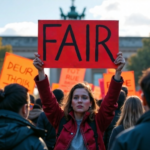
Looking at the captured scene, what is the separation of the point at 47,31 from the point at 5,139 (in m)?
1.71

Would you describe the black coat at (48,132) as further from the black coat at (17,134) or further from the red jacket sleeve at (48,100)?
the black coat at (17,134)

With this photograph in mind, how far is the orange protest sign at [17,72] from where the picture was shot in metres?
9.13

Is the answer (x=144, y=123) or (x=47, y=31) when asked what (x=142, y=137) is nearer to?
(x=144, y=123)

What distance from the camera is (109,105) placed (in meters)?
3.89

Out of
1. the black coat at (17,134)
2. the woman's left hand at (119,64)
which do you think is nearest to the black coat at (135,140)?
the black coat at (17,134)

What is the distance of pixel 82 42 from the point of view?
427 centimetres

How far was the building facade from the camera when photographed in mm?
51719

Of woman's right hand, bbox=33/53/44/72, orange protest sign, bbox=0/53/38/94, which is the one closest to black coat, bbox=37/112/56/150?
woman's right hand, bbox=33/53/44/72

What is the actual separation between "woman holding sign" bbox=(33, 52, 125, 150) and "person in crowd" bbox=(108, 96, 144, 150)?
0.55 m

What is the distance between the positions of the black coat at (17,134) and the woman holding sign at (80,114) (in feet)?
2.86

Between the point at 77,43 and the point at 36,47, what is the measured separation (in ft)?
162

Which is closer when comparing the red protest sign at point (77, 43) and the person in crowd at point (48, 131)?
the red protest sign at point (77, 43)

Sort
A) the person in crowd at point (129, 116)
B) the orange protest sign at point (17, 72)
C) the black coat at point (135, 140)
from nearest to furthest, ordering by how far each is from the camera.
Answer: the black coat at point (135, 140)
the person in crowd at point (129, 116)
the orange protest sign at point (17, 72)

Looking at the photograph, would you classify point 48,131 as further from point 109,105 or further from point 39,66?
point 109,105
